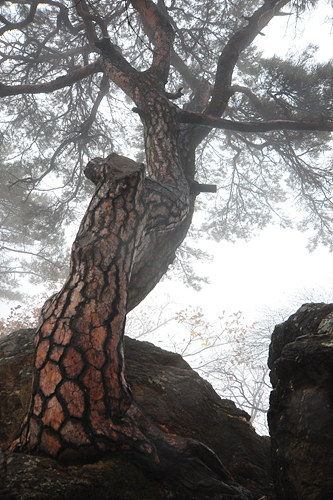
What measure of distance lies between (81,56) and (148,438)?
6.63 m

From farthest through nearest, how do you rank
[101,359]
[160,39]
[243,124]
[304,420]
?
[160,39]
[243,124]
[101,359]
[304,420]

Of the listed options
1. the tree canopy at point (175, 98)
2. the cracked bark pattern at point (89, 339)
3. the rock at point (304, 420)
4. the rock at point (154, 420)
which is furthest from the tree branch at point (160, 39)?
the rock at point (304, 420)

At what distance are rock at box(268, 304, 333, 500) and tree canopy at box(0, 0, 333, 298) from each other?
2192mm

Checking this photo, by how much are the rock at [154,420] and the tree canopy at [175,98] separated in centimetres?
202

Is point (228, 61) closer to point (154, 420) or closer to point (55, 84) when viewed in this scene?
point (55, 84)

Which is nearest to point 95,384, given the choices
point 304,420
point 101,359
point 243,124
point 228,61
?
point 101,359

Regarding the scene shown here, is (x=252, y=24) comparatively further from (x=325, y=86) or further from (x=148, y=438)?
(x=148, y=438)

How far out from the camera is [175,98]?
317 cm

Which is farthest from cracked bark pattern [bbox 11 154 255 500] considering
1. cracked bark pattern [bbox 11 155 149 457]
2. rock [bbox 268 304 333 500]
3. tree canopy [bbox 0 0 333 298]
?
tree canopy [bbox 0 0 333 298]

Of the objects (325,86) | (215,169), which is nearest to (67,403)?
(325,86)

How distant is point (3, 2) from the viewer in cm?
435

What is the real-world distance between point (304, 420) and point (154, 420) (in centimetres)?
80

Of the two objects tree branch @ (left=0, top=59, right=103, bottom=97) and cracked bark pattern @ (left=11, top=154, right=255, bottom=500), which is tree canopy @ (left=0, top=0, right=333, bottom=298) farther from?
cracked bark pattern @ (left=11, top=154, right=255, bottom=500)

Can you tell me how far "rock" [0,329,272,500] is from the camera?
3.06 ft
